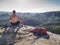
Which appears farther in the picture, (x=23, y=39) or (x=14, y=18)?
(x=14, y=18)

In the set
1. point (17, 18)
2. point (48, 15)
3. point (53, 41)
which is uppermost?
point (17, 18)

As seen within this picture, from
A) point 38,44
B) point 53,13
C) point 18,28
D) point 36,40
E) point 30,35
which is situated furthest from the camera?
point 53,13

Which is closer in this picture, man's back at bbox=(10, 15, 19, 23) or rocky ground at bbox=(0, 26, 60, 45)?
rocky ground at bbox=(0, 26, 60, 45)

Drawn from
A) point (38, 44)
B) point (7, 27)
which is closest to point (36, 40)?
point (38, 44)

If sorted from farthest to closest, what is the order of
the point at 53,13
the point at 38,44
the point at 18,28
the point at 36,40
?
the point at 53,13 → the point at 18,28 → the point at 36,40 → the point at 38,44

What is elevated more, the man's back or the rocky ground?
the man's back

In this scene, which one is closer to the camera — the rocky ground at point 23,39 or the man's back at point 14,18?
the rocky ground at point 23,39

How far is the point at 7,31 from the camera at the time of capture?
10281 mm

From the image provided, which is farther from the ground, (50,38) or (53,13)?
(50,38)

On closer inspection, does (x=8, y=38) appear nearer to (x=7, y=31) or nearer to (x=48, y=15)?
(x=7, y=31)

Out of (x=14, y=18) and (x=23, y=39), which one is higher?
(x=14, y=18)

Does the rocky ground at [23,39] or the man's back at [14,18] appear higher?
the man's back at [14,18]

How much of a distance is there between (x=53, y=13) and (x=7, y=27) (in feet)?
320

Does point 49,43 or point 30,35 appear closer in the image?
point 49,43
